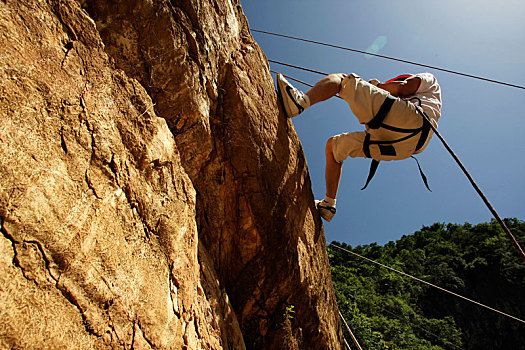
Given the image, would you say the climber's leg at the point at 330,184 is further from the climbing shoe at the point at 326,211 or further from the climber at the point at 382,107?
the climber at the point at 382,107

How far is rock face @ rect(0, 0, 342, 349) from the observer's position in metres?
0.93

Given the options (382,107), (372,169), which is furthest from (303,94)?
(372,169)

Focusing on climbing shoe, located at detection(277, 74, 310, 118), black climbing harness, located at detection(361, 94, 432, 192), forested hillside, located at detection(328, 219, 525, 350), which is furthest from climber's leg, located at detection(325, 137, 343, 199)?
forested hillside, located at detection(328, 219, 525, 350)

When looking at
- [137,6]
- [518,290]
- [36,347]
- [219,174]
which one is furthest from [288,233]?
[518,290]

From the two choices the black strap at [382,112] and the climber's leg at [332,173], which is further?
the climber's leg at [332,173]

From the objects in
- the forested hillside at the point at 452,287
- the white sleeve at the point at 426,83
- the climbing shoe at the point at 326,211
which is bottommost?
the climbing shoe at the point at 326,211

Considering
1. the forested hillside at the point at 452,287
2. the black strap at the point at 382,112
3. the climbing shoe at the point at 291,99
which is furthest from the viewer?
the forested hillside at the point at 452,287

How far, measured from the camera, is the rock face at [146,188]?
929 millimetres

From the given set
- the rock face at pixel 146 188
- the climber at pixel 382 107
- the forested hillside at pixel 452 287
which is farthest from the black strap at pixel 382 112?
the forested hillside at pixel 452 287

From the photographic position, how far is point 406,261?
2311 centimetres

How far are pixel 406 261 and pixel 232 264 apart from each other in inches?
990

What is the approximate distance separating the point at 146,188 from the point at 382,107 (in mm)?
A: 2470

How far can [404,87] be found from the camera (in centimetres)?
305

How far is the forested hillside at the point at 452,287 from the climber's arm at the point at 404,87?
12.3m
